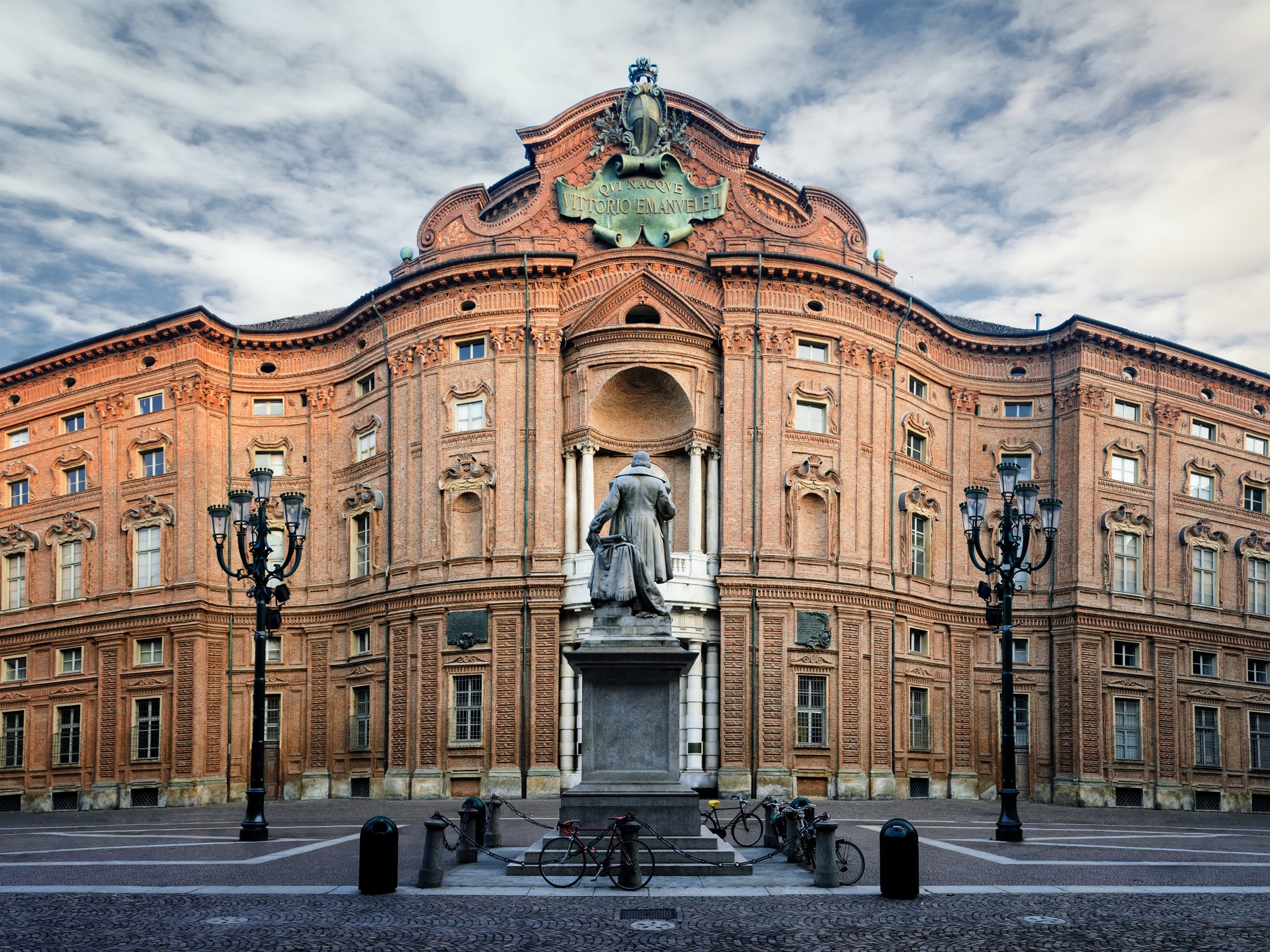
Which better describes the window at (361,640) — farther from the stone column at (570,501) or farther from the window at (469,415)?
the stone column at (570,501)

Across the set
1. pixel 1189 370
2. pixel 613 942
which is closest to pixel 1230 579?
pixel 1189 370

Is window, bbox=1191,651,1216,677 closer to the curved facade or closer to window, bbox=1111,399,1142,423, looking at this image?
the curved facade

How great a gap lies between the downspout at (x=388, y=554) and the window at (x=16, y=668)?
51.2 feet

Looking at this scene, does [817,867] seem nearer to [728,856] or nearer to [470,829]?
[728,856]

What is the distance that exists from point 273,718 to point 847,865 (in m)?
30.7

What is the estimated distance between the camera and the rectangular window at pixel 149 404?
45094 millimetres

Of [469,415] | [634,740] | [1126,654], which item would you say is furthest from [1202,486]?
[634,740]

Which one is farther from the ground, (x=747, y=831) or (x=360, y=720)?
(x=360, y=720)

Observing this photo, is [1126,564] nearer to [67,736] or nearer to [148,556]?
[148,556]

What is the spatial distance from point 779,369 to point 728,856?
2435 cm

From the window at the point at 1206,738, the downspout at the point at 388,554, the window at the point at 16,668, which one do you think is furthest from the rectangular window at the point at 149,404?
the window at the point at 1206,738

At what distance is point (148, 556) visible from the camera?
4462 centimetres

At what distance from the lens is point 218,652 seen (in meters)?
43.3

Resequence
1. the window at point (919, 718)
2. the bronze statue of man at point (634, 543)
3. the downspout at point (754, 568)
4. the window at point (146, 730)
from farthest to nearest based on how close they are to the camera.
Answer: the window at point (146, 730) → the window at point (919, 718) → the downspout at point (754, 568) → the bronze statue of man at point (634, 543)
